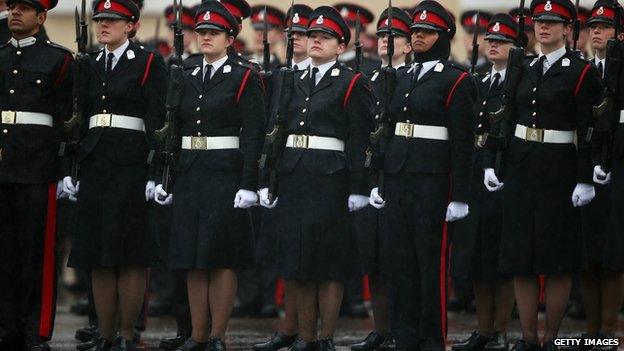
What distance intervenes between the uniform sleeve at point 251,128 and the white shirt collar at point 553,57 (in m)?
1.91

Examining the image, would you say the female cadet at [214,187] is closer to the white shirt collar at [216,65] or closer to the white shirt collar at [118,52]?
the white shirt collar at [216,65]

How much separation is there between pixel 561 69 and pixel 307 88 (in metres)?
1.74

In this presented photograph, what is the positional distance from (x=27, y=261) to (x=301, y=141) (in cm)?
199

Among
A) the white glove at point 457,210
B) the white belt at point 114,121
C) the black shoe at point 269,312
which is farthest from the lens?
the black shoe at point 269,312

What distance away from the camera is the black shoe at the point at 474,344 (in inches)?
446

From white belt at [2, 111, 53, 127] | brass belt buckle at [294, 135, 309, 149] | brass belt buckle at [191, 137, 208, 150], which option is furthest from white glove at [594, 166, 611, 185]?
white belt at [2, 111, 53, 127]

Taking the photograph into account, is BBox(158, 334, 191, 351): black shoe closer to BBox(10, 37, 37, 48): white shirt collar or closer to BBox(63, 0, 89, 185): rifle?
BBox(63, 0, 89, 185): rifle

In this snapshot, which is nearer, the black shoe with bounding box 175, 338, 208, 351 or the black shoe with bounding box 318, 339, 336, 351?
the black shoe with bounding box 175, 338, 208, 351

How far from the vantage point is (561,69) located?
33.9 feet

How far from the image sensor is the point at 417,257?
10.2 m

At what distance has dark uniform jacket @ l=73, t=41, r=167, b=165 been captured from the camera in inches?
416

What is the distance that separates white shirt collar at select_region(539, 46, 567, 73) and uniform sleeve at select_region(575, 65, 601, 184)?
216mm

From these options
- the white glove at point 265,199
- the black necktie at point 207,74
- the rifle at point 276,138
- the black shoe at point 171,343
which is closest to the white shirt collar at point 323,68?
the rifle at point 276,138

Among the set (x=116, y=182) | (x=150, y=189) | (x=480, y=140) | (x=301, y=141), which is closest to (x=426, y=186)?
(x=301, y=141)
